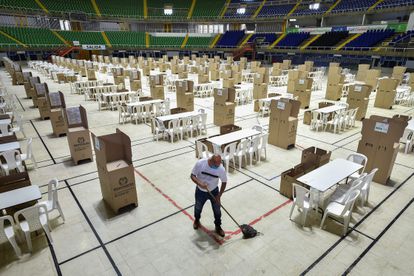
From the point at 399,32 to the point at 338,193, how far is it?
32603mm

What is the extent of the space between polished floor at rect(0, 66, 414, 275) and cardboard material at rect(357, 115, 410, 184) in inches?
20.2

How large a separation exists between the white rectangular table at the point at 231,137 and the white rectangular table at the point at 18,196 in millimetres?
4383

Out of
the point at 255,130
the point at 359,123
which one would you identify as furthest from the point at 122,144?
the point at 359,123

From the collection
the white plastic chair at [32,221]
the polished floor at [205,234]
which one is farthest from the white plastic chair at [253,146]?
the white plastic chair at [32,221]

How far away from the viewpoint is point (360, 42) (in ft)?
99.8

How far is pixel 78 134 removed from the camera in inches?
303

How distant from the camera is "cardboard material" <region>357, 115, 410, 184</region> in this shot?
6406mm

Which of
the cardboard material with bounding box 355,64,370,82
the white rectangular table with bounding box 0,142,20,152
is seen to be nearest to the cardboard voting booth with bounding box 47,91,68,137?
the white rectangular table with bounding box 0,142,20,152

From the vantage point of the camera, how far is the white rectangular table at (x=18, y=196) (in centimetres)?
461

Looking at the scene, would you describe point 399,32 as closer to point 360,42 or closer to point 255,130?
point 360,42

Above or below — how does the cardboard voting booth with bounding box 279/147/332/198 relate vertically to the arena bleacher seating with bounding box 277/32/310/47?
below

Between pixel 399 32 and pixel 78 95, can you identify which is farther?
pixel 399 32

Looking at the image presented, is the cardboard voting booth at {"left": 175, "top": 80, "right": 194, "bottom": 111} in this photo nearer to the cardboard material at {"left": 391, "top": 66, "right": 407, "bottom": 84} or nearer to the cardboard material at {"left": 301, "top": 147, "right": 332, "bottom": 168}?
the cardboard material at {"left": 301, "top": 147, "right": 332, "bottom": 168}

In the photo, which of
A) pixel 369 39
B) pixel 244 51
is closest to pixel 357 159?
pixel 369 39
